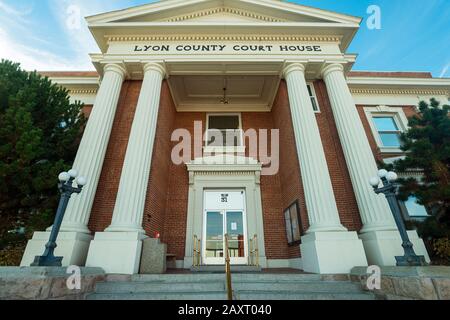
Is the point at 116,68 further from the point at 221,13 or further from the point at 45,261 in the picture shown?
the point at 45,261

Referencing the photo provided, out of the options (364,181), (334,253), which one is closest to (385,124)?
(364,181)

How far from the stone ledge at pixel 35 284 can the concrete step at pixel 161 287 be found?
76 centimetres

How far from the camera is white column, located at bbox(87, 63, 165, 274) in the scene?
6.12m

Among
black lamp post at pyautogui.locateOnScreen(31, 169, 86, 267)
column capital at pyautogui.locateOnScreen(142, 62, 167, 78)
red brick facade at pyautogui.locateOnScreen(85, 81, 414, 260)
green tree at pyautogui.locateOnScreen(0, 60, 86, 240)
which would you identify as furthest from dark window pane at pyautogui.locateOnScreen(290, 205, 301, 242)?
green tree at pyautogui.locateOnScreen(0, 60, 86, 240)

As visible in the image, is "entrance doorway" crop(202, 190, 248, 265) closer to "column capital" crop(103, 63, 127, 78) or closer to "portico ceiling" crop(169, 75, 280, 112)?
"portico ceiling" crop(169, 75, 280, 112)

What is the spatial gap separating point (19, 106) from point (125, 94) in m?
3.68

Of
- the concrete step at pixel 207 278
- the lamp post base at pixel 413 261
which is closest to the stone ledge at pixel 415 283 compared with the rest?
the lamp post base at pixel 413 261

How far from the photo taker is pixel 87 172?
738cm

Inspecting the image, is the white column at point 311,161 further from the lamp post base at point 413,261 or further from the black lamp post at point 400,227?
the lamp post base at point 413,261

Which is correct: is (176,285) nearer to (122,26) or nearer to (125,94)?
(125,94)

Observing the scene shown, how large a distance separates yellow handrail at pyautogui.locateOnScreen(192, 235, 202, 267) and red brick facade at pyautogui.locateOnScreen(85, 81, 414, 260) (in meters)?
0.67

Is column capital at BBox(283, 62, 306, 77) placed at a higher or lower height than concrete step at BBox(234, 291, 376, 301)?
higher

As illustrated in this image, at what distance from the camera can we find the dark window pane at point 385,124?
1237cm
